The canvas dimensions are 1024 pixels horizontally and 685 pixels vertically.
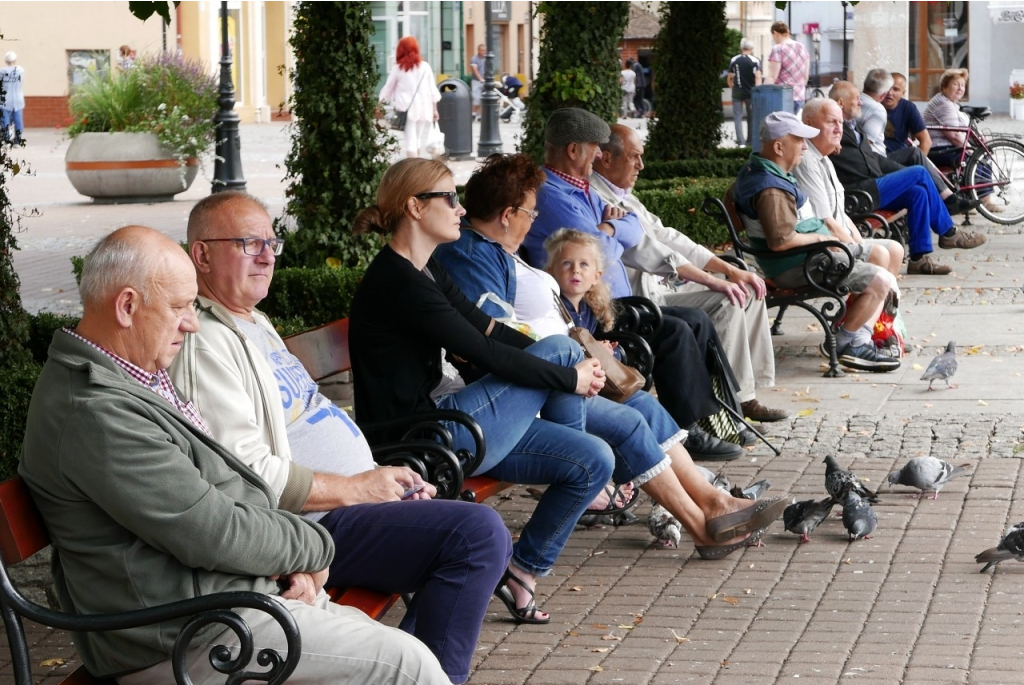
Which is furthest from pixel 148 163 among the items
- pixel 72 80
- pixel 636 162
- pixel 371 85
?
pixel 72 80

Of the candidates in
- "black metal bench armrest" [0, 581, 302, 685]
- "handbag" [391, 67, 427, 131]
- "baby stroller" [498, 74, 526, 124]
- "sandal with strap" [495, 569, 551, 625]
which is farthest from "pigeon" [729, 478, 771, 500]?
"baby stroller" [498, 74, 526, 124]

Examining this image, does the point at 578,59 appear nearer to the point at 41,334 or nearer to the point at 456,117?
the point at 41,334

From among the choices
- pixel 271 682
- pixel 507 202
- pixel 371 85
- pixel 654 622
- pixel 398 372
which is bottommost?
pixel 654 622

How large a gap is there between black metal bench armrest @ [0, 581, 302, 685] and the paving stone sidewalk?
1.35 m

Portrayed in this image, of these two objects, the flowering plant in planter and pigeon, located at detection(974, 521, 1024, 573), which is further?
the flowering plant in planter

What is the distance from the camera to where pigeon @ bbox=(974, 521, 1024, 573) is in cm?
475

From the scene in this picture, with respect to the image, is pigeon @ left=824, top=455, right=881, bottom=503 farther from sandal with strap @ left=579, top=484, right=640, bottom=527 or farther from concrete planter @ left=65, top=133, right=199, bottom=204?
concrete planter @ left=65, top=133, right=199, bottom=204

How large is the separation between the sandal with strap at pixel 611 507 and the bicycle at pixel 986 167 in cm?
959

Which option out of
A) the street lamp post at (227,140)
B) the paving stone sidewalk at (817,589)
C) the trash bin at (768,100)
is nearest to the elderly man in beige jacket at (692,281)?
the paving stone sidewalk at (817,589)

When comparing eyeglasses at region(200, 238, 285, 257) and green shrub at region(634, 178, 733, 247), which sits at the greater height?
eyeglasses at region(200, 238, 285, 257)

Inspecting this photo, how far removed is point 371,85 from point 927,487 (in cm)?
496

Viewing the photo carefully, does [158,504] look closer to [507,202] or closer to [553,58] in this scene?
[507,202]

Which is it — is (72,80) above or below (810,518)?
above

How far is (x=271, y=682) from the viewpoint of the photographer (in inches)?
111
